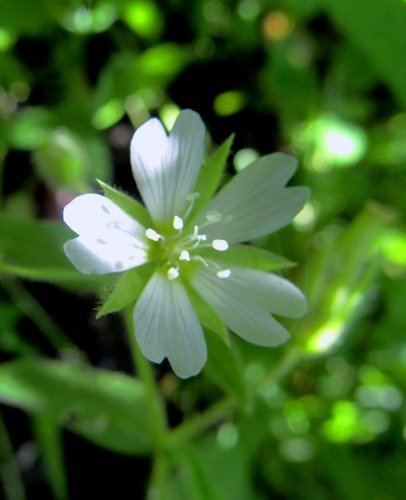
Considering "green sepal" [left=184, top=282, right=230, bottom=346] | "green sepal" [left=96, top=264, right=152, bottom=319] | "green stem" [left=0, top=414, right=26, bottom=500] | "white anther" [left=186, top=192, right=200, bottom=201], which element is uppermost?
"white anther" [left=186, top=192, right=200, bottom=201]

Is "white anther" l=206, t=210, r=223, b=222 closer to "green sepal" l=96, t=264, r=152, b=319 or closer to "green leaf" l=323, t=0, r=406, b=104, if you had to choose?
"green sepal" l=96, t=264, r=152, b=319

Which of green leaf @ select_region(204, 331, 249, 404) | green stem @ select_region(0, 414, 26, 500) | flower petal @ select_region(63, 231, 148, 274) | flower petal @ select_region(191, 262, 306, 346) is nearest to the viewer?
flower petal @ select_region(63, 231, 148, 274)

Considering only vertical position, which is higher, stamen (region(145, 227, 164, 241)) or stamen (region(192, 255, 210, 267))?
stamen (region(145, 227, 164, 241))

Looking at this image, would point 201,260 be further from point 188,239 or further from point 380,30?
point 380,30

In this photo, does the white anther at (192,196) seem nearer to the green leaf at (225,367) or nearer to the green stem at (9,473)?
the green leaf at (225,367)

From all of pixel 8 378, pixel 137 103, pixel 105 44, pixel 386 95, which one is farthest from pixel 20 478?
pixel 386 95

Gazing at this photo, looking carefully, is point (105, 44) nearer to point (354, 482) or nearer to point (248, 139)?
point (248, 139)

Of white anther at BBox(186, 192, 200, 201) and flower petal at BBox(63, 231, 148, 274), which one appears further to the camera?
white anther at BBox(186, 192, 200, 201)

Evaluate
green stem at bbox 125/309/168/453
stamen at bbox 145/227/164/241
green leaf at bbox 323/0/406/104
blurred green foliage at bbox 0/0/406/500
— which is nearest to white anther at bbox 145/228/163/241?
stamen at bbox 145/227/164/241
